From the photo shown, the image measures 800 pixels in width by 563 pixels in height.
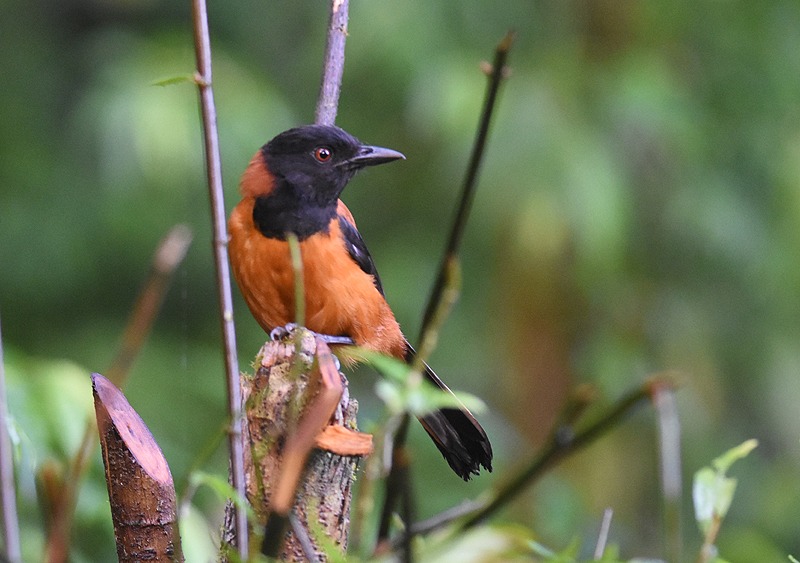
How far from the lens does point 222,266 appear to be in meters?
1.17

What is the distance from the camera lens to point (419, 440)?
5770 millimetres

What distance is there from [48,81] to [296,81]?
6.34 feet

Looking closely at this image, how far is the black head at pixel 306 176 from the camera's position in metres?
2.92

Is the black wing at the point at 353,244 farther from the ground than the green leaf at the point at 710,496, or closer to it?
closer to it

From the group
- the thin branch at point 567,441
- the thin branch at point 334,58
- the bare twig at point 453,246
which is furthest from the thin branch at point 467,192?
the thin branch at point 334,58

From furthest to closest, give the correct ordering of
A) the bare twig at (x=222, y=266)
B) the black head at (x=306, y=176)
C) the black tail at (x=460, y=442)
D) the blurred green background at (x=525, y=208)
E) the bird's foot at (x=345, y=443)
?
1. the blurred green background at (x=525, y=208)
2. the black head at (x=306, y=176)
3. the black tail at (x=460, y=442)
4. the bird's foot at (x=345, y=443)
5. the bare twig at (x=222, y=266)

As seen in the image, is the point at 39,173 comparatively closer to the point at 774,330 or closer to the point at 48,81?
the point at 48,81

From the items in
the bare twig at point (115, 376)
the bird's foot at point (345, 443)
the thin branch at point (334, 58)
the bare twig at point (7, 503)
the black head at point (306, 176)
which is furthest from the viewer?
the black head at point (306, 176)

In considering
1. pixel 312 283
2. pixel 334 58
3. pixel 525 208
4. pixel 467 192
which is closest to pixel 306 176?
pixel 312 283

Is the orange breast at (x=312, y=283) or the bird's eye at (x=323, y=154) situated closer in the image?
the orange breast at (x=312, y=283)

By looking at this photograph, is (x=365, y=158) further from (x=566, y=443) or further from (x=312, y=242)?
(x=566, y=443)

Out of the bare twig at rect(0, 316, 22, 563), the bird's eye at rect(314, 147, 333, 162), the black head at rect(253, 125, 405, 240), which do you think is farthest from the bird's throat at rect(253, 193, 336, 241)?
the bare twig at rect(0, 316, 22, 563)

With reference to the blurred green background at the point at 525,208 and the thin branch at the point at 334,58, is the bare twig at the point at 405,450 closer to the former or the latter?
the thin branch at the point at 334,58

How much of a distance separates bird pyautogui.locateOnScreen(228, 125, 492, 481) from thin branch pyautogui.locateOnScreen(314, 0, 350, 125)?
310 mm
